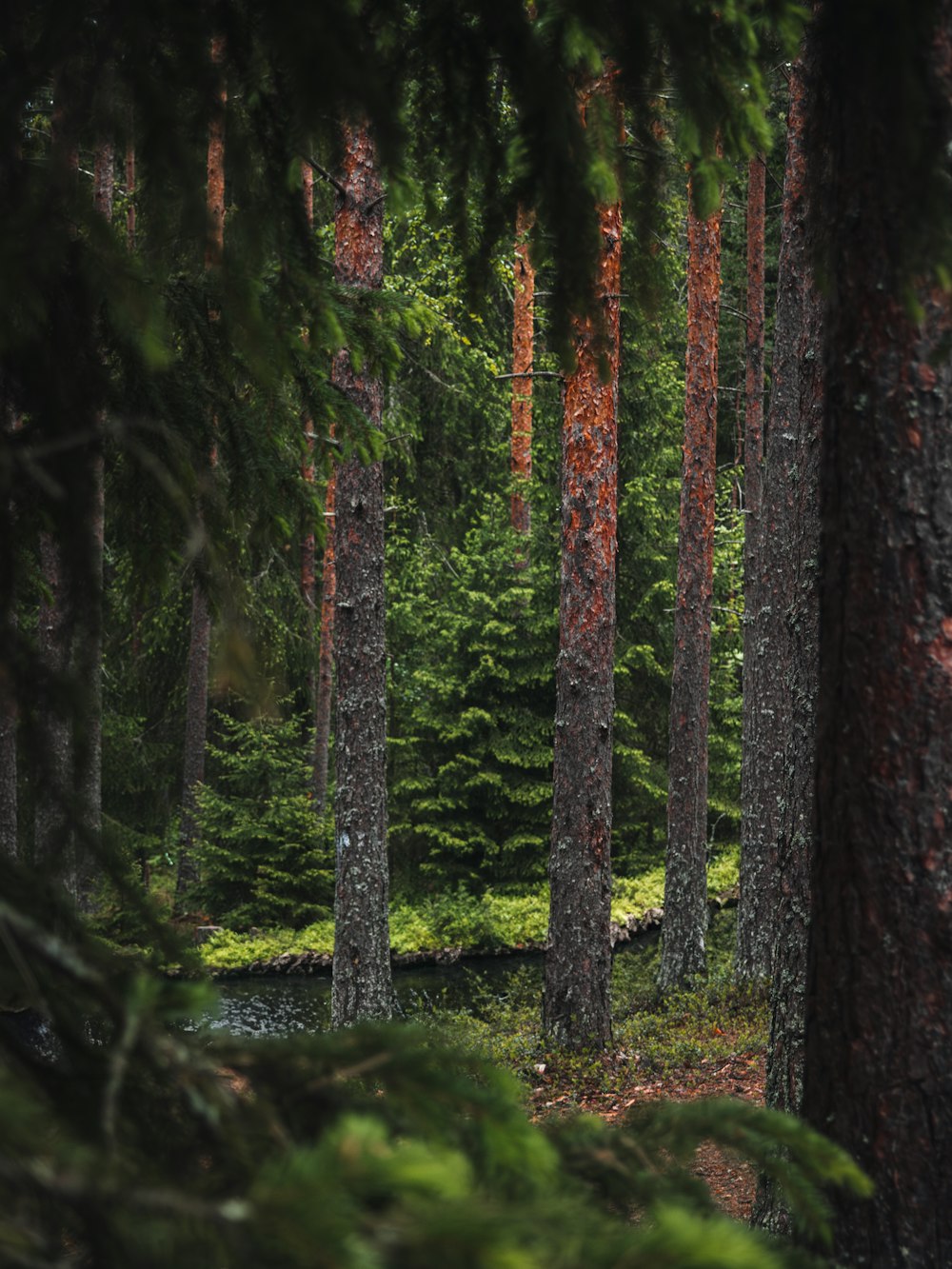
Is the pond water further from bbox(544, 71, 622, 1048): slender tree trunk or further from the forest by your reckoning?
the forest

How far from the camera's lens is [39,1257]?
1125 millimetres

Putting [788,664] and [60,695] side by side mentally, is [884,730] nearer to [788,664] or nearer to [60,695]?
[60,695]

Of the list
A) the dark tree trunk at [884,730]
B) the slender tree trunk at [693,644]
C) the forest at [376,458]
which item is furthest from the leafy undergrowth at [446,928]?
the dark tree trunk at [884,730]

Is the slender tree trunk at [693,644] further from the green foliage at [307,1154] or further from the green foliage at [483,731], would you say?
Answer: the green foliage at [307,1154]

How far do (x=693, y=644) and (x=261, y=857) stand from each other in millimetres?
8379

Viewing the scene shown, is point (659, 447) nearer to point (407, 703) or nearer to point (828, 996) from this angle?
point (407, 703)

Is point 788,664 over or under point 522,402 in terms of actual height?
under

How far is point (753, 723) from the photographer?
38.9ft

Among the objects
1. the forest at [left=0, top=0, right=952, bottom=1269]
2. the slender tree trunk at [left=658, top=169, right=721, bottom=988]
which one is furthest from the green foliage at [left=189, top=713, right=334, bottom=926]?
the forest at [left=0, top=0, right=952, bottom=1269]

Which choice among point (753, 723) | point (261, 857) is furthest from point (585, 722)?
point (261, 857)

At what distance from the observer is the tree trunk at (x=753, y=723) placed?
38.2 ft

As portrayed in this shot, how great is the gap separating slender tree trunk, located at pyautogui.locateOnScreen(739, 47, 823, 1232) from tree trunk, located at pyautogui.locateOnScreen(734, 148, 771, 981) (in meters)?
0.02

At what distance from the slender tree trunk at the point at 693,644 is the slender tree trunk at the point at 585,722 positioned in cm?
322

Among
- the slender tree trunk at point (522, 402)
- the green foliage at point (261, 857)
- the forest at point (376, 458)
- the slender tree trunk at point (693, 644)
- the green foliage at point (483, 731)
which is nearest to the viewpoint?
the forest at point (376, 458)
